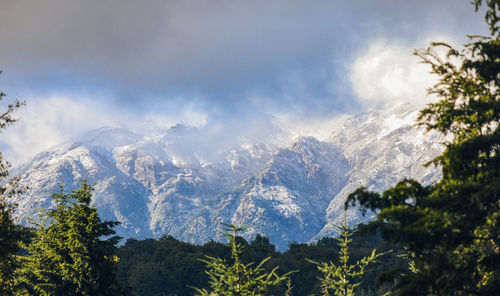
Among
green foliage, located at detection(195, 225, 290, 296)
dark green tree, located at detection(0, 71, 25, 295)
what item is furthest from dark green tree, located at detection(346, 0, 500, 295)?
dark green tree, located at detection(0, 71, 25, 295)

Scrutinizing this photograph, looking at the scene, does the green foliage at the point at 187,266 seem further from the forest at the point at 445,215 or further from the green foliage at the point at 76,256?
the forest at the point at 445,215

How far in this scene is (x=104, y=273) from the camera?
34750 millimetres

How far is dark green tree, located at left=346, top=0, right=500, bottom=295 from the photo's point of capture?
17484 millimetres

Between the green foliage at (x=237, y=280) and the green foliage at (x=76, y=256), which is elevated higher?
the green foliage at (x=76, y=256)

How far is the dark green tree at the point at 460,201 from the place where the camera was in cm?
1748

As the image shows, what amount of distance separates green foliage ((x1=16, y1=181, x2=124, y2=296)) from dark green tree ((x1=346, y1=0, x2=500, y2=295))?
22505 millimetres

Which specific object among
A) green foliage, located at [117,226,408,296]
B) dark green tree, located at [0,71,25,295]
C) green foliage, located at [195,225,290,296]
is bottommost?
green foliage, located at [195,225,290,296]

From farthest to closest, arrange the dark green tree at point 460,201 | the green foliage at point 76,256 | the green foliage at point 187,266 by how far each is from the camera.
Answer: the green foliage at point 187,266
the green foliage at point 76,256
the dark green tree at point 460,201

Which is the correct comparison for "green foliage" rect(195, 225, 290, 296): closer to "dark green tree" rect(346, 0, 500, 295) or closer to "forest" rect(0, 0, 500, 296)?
"forest" rect(0, 0, 500, 296)

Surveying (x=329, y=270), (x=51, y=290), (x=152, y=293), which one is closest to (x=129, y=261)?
(x=152, y=293)

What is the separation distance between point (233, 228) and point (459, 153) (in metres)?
9.04

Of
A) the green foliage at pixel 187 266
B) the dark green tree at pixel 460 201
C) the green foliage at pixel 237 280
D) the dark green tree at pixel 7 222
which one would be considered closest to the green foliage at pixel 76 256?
the dark green tree at pixel 7 222

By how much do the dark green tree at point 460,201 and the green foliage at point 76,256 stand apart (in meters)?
22.5

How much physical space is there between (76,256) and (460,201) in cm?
2688
